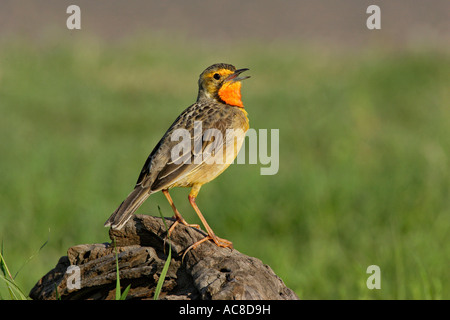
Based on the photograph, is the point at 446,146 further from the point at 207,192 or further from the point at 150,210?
Result: the point at 150,210

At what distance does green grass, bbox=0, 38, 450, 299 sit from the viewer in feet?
24.6

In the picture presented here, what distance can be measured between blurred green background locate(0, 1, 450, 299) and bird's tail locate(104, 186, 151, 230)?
558mm

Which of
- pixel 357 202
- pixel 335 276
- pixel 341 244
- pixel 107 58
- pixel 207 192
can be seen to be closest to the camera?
pixel 335 276

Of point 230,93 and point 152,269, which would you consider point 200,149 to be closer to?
point 230,93

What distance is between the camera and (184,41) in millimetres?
17250

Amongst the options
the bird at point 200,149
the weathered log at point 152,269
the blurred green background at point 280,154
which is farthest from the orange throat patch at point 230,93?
the blurred green background at point 280,154

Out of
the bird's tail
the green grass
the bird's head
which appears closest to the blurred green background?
the green grass

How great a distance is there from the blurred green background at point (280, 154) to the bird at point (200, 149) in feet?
2.23

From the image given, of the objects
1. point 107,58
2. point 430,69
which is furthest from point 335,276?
point 107,58

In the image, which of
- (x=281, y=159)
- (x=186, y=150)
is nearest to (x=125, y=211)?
(x=186, y=150)

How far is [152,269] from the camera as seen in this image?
4109mm

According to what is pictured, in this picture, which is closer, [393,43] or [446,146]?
[446,146]

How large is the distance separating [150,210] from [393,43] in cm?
1072

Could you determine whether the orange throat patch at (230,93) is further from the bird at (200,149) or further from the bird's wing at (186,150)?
the bird's wing at (186,150)
